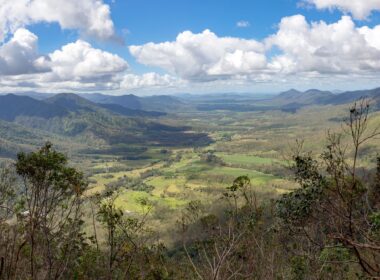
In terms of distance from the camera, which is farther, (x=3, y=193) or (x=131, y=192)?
(x=131, y=192)

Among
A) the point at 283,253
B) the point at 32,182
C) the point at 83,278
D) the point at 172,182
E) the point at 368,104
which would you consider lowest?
the point at 172,182

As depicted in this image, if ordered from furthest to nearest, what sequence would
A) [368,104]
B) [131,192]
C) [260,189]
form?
[131,192] → [260,189] → [368,104]

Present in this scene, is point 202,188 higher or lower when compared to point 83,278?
lower

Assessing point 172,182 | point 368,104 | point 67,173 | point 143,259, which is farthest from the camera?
point 172,182

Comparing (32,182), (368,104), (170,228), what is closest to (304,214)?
(368,104)

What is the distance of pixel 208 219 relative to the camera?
31.3 m

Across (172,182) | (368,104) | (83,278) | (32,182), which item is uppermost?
(368,104)

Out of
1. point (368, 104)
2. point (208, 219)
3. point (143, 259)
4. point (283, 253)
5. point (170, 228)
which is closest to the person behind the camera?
point (368, 104)

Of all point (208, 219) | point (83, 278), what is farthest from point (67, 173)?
point (208, 219)

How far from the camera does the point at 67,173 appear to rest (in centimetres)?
1806

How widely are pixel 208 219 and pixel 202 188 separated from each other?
14623 cm

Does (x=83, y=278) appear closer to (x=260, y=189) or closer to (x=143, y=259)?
(x=143, y=259)

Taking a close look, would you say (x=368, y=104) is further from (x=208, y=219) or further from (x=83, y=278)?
(x=208, y=219)

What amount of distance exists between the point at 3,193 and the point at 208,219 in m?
16.8
